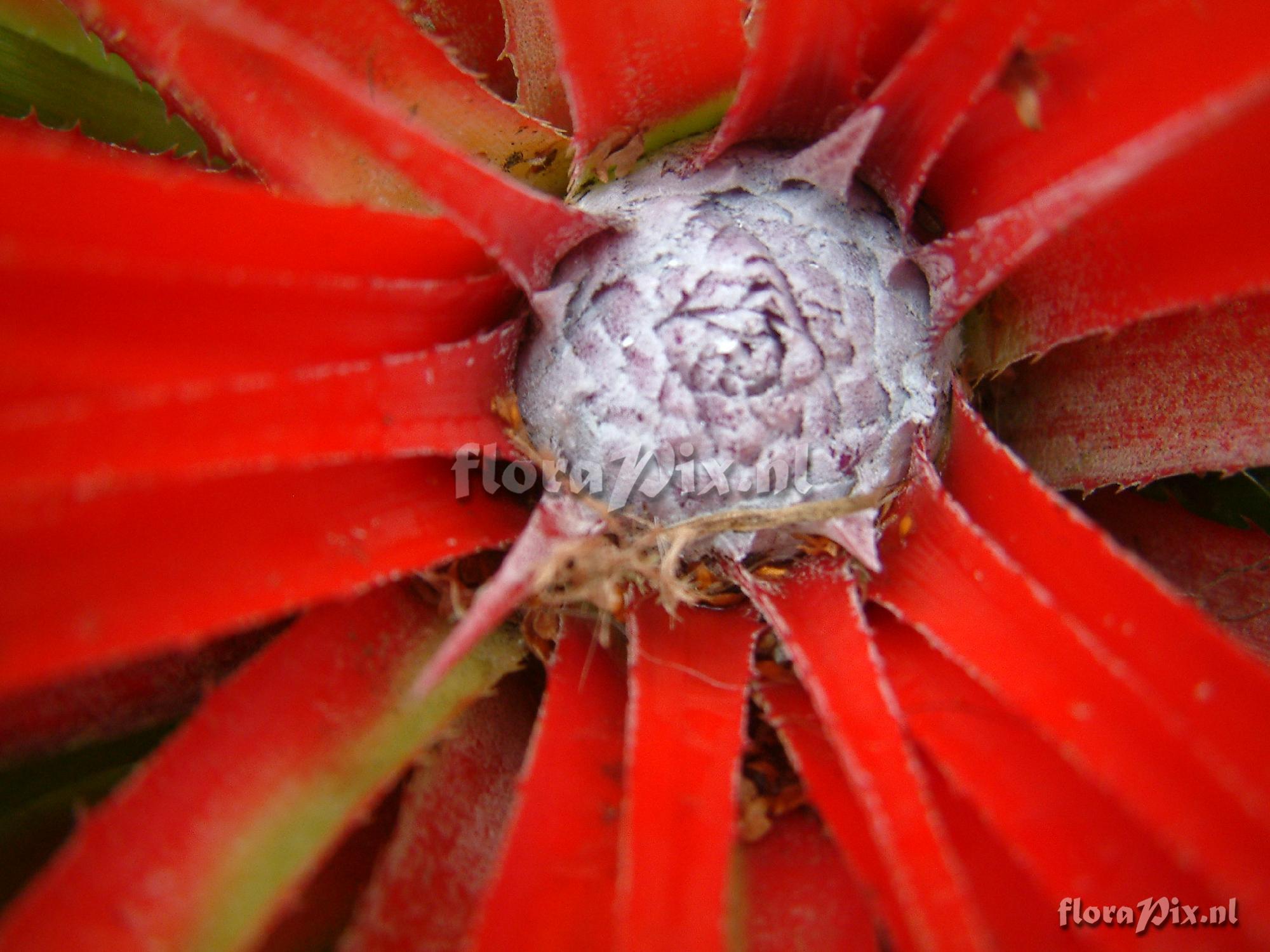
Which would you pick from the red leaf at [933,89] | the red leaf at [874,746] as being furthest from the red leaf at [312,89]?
the red leaf at [874,746]

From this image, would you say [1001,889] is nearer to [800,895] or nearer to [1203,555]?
[800,895]

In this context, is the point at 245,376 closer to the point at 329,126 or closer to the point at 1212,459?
the point at 329,126

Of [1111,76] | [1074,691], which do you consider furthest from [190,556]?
[1111,76]

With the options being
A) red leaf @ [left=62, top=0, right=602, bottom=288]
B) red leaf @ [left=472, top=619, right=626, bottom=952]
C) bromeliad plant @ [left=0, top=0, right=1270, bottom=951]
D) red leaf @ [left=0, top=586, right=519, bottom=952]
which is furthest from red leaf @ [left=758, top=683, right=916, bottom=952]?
red leaf @ [left=62, top=0, right=602, bottom=288]

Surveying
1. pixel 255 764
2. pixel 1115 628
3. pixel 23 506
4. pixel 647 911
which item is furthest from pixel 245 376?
pixel 1115 628

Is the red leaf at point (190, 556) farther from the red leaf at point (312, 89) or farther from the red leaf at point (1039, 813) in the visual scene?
the red leaf at point (1039, 813)

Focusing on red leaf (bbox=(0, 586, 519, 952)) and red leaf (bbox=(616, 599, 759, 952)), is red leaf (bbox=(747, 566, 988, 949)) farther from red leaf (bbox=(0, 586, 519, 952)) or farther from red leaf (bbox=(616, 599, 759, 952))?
red leaf (bbox=(0, 586, 519, 952))
